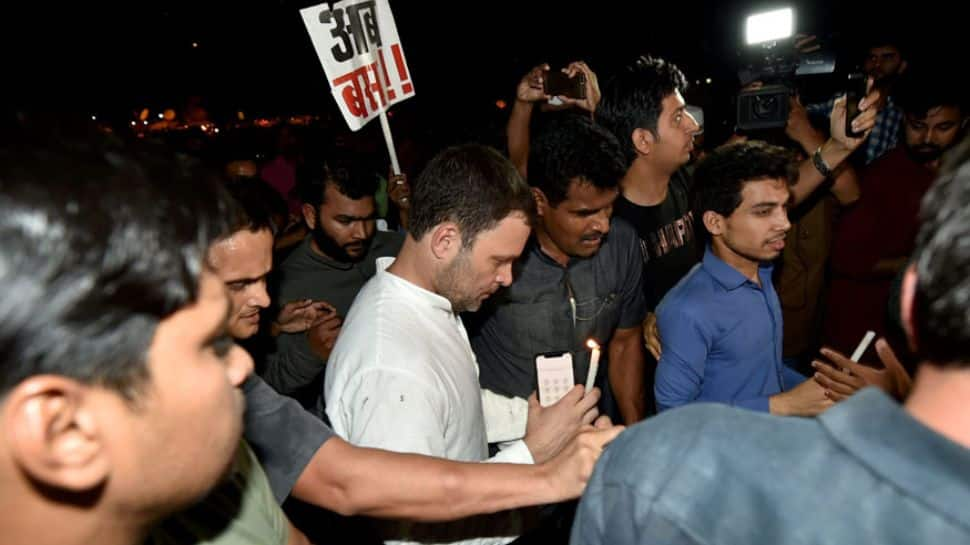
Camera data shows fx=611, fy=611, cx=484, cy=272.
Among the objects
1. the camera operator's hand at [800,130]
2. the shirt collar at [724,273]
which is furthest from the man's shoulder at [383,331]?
the camera operator's hand at [800,130]

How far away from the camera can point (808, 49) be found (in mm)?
4039

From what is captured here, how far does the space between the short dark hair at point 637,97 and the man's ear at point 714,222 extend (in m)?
1.02

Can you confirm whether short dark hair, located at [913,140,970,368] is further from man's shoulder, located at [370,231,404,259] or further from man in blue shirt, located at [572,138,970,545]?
man's shoulder, located at [370,231,404,259]

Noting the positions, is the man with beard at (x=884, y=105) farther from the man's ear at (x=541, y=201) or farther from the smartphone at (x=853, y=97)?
the man's ear at (x=541, y=201)

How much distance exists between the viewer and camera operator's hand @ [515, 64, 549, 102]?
4.36m

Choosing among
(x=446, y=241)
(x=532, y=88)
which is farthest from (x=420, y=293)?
(x=532, y=88)

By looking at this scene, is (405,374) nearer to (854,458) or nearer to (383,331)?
(383,331)

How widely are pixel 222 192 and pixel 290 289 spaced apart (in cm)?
259

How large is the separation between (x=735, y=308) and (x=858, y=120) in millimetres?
1674

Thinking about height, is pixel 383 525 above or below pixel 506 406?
above

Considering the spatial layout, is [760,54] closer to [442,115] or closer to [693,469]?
[693,469]

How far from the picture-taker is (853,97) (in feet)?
11.2

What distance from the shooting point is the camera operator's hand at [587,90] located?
4.40 metres

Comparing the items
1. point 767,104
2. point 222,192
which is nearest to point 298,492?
point 222,192
